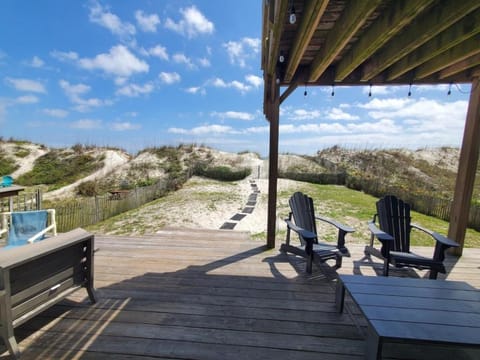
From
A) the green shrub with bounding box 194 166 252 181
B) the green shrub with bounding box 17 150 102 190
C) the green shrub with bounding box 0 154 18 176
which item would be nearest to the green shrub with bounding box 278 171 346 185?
the green shrub with bounding box 194 166 252 181

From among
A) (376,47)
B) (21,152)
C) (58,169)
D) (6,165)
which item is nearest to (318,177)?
(376,47)

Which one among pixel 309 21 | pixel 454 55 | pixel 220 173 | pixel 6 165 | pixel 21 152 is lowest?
pixel 220 173

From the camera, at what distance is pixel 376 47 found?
6.37ft

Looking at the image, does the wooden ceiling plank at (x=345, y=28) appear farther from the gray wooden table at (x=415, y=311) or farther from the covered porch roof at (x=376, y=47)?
the gray wooden table at (x=415, y=311)

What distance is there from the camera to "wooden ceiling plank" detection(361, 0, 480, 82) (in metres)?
1.47

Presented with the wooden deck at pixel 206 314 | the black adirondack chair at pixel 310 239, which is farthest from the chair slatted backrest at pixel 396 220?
the black adirondack chair at pixel 310 239

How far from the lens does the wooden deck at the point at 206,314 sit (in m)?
1.45

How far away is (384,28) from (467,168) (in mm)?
2581

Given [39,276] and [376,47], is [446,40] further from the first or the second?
[39,276]

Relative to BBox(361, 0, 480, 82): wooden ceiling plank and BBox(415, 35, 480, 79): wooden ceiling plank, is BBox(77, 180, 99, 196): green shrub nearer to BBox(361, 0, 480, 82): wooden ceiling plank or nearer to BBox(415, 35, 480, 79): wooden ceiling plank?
BBox(361, 0, 480, 82): wooden ceiling plank

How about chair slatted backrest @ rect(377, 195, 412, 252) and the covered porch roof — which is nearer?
the covered porch roof

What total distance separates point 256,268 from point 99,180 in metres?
16.5

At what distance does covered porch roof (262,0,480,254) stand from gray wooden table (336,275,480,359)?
1.73 metres

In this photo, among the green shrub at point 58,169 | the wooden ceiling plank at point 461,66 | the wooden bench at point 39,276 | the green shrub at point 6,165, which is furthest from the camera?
the green shrub at point 6,165
